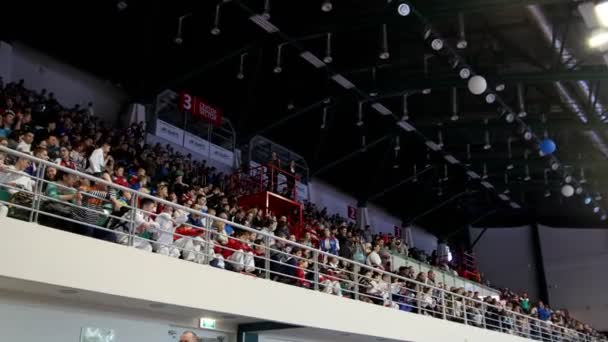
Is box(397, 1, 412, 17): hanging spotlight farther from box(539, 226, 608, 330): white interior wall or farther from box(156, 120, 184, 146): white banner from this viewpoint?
box(539, 226, 608, 330): white interior wall

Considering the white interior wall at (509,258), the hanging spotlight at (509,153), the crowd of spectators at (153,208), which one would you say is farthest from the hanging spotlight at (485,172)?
the white interior wall at (509,258)

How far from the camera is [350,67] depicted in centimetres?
1638

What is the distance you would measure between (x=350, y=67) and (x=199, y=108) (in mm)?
4978

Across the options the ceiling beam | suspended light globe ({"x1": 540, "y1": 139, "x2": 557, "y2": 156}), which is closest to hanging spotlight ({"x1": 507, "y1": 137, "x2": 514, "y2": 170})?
suspended light globe ({"x1": 540, "y1": 139, "x2": 557, "y2": 156})

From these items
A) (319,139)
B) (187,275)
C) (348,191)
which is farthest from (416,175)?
(187,275)

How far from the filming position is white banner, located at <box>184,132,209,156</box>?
17.8 metres

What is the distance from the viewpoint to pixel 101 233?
754 centimetres

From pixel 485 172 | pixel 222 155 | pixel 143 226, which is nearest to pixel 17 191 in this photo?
pixel 143 226

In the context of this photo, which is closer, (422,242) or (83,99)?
(83,99)

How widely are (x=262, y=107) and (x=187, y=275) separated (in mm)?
12182

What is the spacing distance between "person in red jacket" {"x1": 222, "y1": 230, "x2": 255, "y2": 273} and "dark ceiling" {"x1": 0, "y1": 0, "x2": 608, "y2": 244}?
6.36 metres

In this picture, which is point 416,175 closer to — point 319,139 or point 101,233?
point 319,139

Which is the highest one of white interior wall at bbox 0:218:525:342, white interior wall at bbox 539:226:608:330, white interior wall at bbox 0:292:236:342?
white interior wall at bbox 539:226:608:330

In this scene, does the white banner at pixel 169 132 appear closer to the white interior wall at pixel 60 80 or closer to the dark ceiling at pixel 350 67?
the dark ceiling at pixel 350 67
